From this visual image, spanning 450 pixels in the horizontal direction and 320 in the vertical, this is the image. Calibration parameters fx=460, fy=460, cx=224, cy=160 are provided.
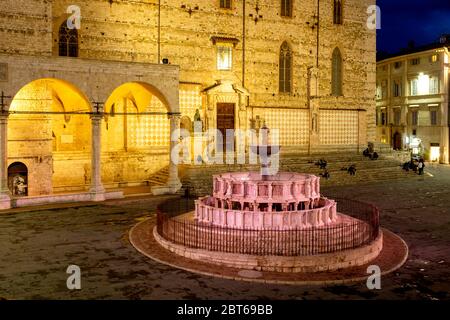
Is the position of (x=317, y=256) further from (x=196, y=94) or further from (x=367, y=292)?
(x=196, y=94)

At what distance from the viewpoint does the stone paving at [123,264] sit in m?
9.20

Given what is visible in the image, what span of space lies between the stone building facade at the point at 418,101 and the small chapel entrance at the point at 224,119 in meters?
22.9

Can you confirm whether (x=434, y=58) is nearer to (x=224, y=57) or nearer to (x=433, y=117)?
(x=433, y=117)

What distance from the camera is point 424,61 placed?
4494 cm

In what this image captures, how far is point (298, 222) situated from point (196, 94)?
1576 cm

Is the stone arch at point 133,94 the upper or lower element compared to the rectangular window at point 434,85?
lower

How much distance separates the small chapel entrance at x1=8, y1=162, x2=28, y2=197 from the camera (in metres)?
20.7

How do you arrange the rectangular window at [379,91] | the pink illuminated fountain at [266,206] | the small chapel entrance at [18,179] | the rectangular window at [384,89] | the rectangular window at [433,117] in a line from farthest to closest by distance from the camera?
the rectangular window at [379,91] → the rectangular window at [384,89] → the rectangular window at [433,117] → the small chapel entrance at [18,179] → the pink illuminated fountain at [266,206]

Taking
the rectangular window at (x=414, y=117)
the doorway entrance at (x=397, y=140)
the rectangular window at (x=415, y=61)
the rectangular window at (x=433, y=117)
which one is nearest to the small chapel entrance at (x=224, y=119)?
the rectangular window at (x=433, y=117)

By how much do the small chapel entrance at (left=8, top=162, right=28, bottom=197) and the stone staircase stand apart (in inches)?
283

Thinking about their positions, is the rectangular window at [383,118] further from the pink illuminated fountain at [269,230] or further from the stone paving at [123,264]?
the pink illuminated fountain at [269,230]

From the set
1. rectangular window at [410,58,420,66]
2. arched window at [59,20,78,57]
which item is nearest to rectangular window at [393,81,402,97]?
rectangular window at [410,58,420,66]

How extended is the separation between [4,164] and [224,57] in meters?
14.7
